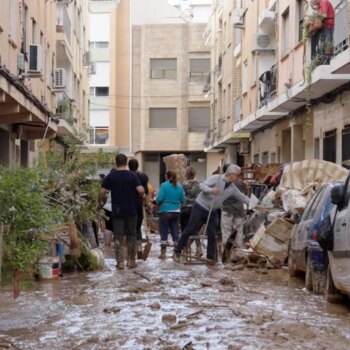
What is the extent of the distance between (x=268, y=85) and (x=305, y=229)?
15.9 metres

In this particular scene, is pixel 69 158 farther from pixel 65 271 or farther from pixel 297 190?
pixel 297 190

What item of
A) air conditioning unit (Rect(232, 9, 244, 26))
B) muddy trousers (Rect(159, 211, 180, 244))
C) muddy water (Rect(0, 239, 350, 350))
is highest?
air conditioning unit (Rect(232, 9, 244, 26))

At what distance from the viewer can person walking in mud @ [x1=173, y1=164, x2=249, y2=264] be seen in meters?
14.5

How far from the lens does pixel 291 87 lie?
2216 centimetres

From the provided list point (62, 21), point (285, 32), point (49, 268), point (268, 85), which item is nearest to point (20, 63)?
point (285, 32)

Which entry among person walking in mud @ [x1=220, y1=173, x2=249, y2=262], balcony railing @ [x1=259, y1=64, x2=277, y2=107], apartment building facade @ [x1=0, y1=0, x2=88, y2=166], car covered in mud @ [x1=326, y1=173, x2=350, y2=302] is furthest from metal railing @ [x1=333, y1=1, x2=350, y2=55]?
car covered in mud @ [x1=326, y1=173, x2=350, y2=302]

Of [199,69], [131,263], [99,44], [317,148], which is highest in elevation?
[99,44]

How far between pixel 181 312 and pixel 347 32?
982cm

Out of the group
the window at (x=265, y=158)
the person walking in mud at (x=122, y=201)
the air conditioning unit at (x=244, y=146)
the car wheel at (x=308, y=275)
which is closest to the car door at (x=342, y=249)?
the car wheel at (x=308, y=275)

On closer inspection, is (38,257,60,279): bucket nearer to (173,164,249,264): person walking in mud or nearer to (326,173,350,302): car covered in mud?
(173,164,249,264): person walking in mud

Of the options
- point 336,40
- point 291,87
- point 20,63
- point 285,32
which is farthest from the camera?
point 285,32

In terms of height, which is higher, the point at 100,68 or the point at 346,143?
the point at 100,68

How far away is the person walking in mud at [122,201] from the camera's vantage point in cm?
1332

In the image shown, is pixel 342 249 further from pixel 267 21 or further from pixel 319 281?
pixel 267 21
